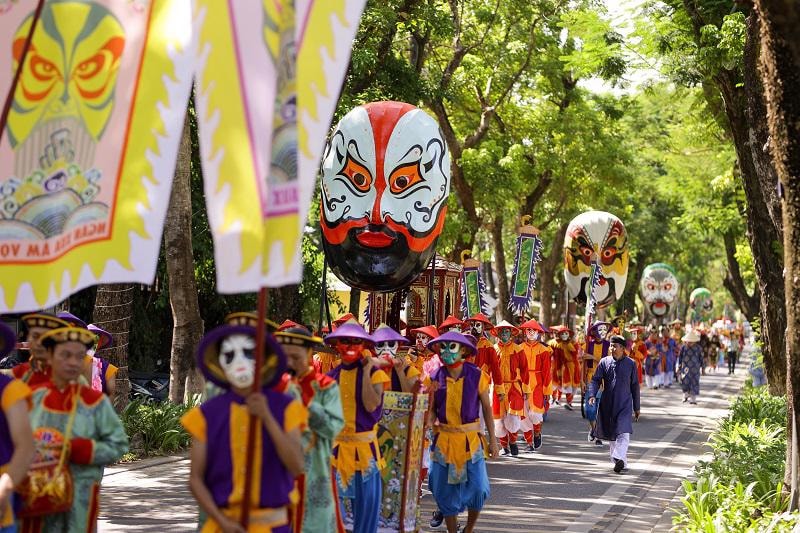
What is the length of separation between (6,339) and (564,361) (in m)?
20.6

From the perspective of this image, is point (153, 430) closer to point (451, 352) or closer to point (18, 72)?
point (451, 352)

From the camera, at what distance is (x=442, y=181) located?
13.9 m

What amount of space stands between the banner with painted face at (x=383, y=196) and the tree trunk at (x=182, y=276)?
3.06 m

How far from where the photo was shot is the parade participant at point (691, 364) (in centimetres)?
2980

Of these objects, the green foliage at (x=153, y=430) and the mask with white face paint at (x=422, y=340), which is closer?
the mask with white face paint at (x=422, y=340)

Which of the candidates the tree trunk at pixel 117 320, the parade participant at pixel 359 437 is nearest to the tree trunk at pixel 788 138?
the parade participant at pixel 359 437

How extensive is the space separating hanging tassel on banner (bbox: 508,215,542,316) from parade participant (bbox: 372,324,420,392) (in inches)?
463

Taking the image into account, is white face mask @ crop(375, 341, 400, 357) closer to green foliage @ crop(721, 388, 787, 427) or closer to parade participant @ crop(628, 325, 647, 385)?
green foliage @ crop(721, 388, 787, 427)

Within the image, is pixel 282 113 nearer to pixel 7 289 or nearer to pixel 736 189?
pixel 7 289

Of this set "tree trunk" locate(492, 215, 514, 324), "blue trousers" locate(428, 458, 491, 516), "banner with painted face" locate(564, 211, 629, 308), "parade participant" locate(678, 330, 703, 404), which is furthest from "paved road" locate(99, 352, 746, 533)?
"tree trunk" locate(492, 215, 514, 324)

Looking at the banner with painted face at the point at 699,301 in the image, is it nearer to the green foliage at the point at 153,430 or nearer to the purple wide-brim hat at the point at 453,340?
the green foliage at the point at 153,430

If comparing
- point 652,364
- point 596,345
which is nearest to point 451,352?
point 596,345

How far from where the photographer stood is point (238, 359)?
5973 mm

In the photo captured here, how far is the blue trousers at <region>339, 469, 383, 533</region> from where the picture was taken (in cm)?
930
